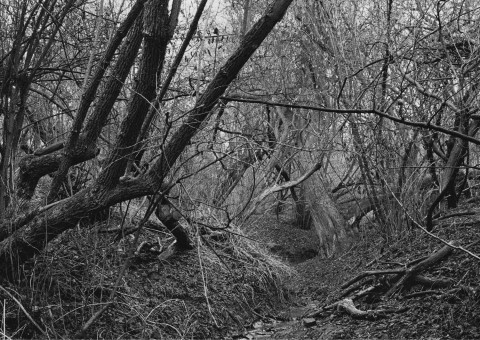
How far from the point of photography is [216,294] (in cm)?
551

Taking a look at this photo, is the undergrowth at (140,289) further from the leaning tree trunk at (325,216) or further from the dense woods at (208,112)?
the leaning tree trunk at (325,216)

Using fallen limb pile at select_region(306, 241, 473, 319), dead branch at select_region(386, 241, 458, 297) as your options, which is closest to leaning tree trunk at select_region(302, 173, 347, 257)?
fallen limb pile at select_region(306, 241, 473, 319)

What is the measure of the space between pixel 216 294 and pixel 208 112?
2930 millimetres

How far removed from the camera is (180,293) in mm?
5125

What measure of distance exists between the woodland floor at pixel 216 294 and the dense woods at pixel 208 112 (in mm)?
175

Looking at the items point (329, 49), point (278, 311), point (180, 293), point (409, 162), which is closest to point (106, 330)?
point (180, 293)

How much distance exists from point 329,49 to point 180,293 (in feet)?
14.4

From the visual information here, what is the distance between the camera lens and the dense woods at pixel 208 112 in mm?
3385

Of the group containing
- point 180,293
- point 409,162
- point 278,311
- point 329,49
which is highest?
point 329,49

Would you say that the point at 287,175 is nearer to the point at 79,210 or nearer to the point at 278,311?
the point at 278,311

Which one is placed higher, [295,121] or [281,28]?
[281,28]

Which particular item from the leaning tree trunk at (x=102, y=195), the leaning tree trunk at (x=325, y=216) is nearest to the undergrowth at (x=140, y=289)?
the leaning tree trunk at (x=102, y=195)

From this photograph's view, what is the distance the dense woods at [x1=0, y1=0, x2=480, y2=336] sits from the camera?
133 inches

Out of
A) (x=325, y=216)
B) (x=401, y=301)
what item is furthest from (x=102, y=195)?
(x=325, y=216)
